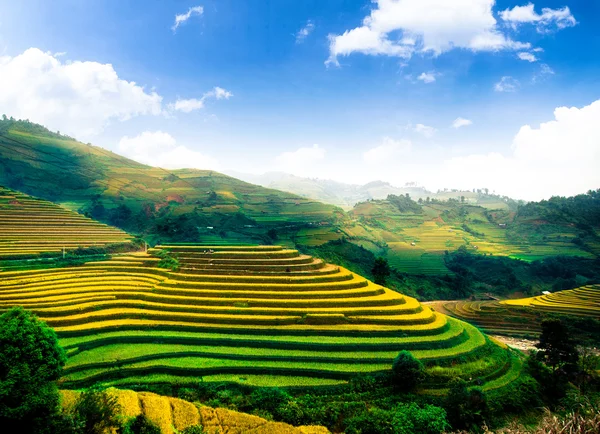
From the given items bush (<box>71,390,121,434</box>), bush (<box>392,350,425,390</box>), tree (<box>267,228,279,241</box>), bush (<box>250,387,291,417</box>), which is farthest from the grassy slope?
bush (<box>71,390,121,434</box>)

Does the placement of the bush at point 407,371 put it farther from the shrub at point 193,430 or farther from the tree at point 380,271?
the tree at point 380,271

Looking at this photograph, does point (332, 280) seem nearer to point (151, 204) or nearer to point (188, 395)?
point (188, 395)

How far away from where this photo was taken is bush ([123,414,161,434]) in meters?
12.7

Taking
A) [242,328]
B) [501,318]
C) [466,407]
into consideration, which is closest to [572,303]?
[501,318]

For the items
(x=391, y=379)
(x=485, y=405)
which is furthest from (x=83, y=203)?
(x=485, y=405)

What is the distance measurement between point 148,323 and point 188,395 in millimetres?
8022

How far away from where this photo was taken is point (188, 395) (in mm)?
17938

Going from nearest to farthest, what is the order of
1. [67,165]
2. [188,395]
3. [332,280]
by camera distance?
1. [188,395]
2. [332,280]
3. [67,165]

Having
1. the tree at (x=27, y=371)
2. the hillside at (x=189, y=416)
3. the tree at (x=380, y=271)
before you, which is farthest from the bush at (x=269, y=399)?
the tree at (x=380, y=271)

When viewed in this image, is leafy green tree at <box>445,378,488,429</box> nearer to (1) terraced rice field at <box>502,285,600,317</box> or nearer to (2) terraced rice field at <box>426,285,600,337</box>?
(2) terraced rice field at <box>426,285,600,337</box>

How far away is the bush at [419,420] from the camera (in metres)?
15.9

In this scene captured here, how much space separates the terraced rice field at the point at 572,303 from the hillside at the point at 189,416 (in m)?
43.7

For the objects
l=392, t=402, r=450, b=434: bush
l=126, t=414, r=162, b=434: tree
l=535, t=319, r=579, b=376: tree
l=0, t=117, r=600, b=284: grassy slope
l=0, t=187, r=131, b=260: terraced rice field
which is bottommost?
l=392, t=402, r=450, b=434: bush

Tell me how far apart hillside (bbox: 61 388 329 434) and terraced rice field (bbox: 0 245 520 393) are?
3.22 m
